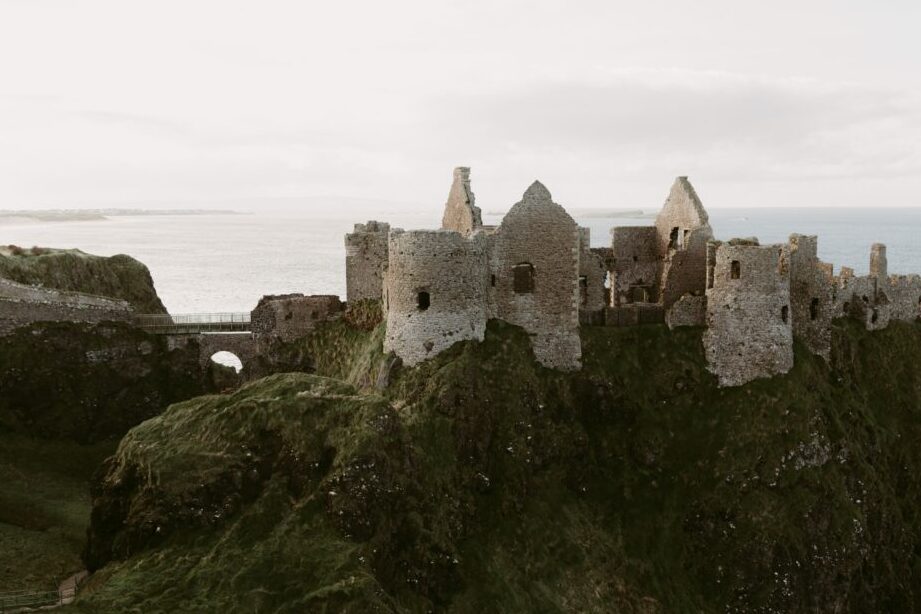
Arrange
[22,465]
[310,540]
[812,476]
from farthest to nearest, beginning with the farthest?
[22,465], [812,476], [310,540]

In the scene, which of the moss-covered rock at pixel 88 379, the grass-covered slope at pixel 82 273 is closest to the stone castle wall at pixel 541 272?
the moss-covered rock at pixel 88 379

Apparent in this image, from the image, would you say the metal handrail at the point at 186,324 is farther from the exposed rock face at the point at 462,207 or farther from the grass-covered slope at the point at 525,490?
the exposed rock face at the point at 462,207

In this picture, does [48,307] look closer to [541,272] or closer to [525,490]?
[541,272]

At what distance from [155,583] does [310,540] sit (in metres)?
4.57

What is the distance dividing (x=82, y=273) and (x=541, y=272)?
34315 mm

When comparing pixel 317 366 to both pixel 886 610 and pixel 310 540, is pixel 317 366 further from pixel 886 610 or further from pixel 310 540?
pixel 886 610

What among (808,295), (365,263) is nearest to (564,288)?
(365,263)

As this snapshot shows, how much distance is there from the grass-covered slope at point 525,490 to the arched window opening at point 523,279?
1.88 metres

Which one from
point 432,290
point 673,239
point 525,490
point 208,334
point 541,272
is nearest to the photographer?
point 525,490

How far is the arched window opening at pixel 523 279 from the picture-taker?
1346 inches

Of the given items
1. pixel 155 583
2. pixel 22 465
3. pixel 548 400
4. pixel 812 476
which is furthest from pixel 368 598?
pixel 22 465

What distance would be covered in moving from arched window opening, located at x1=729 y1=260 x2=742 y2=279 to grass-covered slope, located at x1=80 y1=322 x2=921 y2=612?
138 inches

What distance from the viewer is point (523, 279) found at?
34.6 metres

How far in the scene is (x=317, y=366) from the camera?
4216 cm
